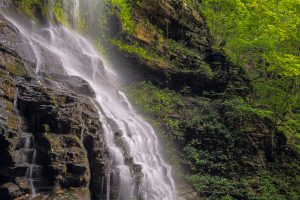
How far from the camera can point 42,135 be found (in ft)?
30.4

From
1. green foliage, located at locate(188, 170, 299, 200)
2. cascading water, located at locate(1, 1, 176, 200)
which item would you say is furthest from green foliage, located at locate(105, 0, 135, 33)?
green foliage, located at locate(188, 170, 299, 200)

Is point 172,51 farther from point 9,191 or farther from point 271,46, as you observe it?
point 9,191

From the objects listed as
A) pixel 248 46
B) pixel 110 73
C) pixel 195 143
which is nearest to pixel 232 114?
pixel 195 143

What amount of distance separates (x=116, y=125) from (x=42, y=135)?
3.52m

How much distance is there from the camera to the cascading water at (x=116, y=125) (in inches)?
439

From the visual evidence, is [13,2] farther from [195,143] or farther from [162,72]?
[195,143]

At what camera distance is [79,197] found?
9.21m

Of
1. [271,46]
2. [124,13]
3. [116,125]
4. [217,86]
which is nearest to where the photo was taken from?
[116,125]

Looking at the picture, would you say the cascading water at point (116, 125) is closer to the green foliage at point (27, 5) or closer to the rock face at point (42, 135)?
the green foliage at point (27, 5)

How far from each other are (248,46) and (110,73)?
272 inches

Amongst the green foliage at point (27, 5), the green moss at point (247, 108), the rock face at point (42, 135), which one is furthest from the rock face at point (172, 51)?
the rock face at point (42, 135)

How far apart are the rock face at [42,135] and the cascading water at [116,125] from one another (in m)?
0.78

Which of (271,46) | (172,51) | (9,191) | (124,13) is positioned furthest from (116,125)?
(271,46)

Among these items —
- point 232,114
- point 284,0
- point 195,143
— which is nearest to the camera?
point 195,143
